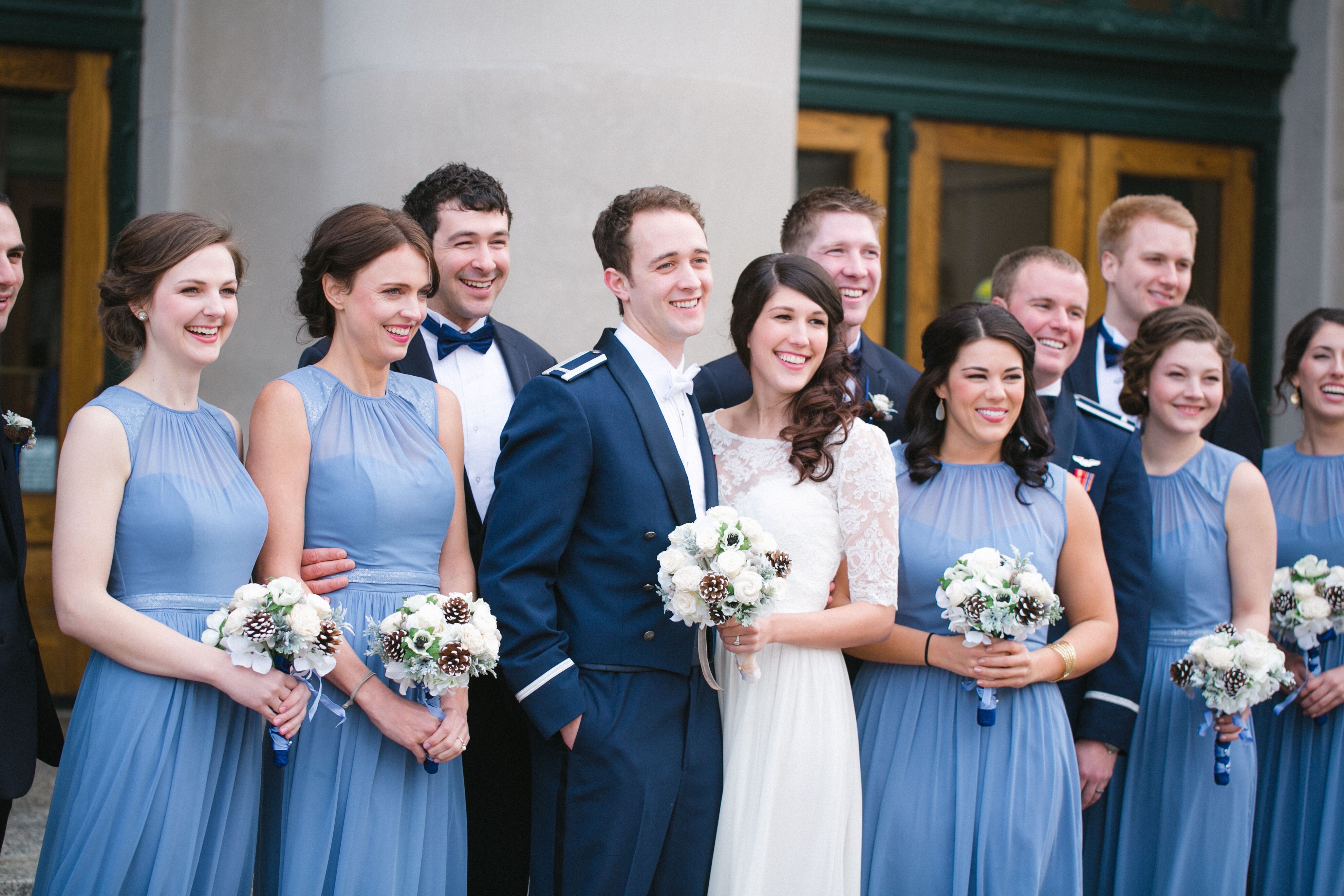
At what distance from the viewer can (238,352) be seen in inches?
265

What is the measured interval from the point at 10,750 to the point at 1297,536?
13.7 ft

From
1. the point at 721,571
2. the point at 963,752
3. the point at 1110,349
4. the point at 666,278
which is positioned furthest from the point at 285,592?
the point at 1110,349

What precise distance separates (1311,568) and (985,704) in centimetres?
155

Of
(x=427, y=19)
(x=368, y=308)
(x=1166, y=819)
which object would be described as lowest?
(x=1166, y=819)

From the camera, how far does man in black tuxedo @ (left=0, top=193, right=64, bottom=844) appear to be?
3.43m

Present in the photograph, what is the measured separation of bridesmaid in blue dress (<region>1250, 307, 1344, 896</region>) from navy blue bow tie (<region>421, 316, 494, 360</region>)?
9.38ft

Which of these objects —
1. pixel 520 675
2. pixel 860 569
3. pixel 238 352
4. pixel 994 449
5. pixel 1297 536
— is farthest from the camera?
pixel 238 352

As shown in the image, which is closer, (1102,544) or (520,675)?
(520,675)

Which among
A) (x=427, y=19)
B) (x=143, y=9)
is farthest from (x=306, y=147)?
(x=427, y=19)

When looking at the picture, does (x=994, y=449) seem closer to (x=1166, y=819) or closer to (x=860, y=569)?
(x=860, y=569)

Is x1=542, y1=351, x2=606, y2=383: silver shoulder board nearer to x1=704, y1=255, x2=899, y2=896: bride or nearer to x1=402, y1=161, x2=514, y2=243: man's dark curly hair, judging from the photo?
x1=704, y1=255, x2=899, y2=896: bride

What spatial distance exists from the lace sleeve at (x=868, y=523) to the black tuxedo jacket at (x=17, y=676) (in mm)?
2099

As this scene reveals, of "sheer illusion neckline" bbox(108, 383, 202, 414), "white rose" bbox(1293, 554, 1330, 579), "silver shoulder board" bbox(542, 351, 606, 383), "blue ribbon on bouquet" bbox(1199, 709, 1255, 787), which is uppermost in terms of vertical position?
"silver shoulder board" bbox(542, 351, 606, 383)

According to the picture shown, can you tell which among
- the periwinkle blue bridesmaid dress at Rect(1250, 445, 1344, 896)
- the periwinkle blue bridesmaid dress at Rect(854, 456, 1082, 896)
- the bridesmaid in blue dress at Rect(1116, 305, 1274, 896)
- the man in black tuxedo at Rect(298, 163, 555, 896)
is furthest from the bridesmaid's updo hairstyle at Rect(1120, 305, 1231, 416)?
the man in black tuxedo at Rect(298, 163, 555, 896)
